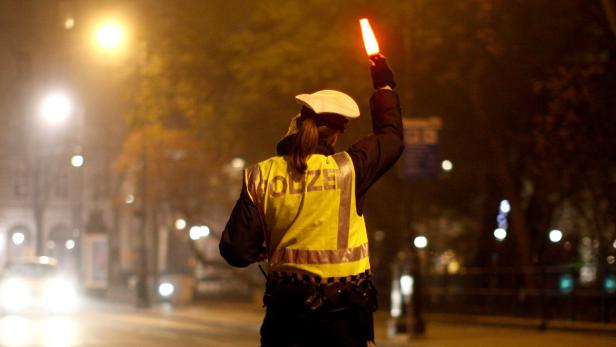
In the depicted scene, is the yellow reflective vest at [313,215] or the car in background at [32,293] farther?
the car in background at [32,293]

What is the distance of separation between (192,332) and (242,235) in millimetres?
22856

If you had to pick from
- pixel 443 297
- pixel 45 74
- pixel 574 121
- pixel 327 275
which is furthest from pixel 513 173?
pixel 45 74

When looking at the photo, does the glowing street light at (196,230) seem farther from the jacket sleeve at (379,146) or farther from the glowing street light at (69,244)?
the glowing street light at (69,244)

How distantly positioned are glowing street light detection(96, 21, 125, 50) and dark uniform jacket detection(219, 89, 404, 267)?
1340 inches

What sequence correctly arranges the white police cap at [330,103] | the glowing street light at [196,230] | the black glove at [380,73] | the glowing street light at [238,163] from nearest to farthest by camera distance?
the white police cap at [330,103]
the black glove at [380,73]
the glowing street light at [238,163]
the glowing street light at [196,230]

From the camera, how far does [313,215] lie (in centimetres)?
490

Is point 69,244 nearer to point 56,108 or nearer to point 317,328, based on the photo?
point 56,108

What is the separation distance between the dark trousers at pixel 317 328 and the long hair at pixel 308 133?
22.8 inches

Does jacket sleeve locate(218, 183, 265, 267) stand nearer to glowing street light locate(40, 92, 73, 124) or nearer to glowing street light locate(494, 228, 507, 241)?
glowing street light locate(494, 228, 507, 241)

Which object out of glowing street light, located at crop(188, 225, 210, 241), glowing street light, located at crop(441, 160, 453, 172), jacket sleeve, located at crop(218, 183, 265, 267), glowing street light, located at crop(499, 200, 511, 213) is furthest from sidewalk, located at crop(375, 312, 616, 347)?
jacket sleeve, located at crop(218, 183, 265, 267)

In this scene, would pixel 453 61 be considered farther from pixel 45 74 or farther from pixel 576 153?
pixel 45 74

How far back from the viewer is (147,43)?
3656 cm

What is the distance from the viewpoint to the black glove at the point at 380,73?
525cm

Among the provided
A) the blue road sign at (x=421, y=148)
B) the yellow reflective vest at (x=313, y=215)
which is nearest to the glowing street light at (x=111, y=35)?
the blue road sign at (x=421, y=148)
